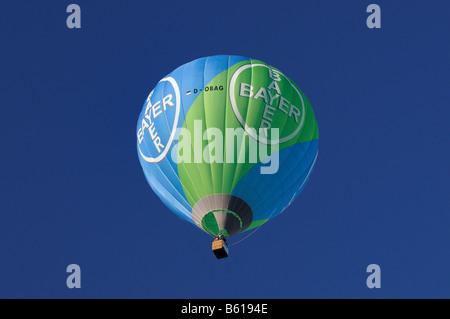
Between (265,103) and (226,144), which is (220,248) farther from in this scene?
(265,103)

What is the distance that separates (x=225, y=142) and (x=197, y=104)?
157 cm

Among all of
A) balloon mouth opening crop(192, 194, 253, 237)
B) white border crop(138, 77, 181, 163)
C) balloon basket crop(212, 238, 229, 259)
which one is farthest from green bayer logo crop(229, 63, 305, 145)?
balloon basket crop(212, 238, 229, 259)

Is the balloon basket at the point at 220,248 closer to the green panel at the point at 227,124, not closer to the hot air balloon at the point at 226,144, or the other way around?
the hot air balloon at the point at 226,144

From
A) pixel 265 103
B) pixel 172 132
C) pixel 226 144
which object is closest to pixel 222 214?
pixel 226 144

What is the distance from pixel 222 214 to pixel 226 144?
85.9 inches

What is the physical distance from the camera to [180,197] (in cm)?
2912

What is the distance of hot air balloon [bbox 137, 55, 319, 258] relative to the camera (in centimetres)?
2817

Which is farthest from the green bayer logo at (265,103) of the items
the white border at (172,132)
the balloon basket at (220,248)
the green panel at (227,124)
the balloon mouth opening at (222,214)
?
the balloon basket at (220,248)

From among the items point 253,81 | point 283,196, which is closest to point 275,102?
point 253,81

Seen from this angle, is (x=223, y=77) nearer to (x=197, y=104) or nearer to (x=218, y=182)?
(x=197, y=104)

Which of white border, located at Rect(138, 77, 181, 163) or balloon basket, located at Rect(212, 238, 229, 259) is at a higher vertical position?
white border, located at Rect(138, 77, 181, 163)

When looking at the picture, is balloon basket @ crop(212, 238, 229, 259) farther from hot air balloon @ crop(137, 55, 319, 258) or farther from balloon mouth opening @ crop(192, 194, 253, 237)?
balloon mouth opening @ crop(192, 194, 253, 237)

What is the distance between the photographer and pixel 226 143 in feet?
92.1

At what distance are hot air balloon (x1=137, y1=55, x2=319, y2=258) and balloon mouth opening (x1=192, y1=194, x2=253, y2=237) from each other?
0.10 ft
